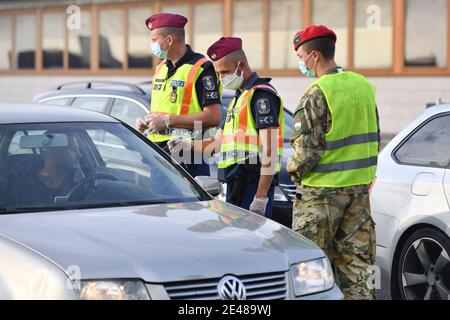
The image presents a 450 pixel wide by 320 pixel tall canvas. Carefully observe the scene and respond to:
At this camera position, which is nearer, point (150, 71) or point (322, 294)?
point (322, 294)

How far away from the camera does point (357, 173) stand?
550cm

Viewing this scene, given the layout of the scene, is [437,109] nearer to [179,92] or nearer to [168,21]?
[179,92]

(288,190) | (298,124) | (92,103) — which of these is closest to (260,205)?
(298,124)

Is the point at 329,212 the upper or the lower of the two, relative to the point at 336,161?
lower

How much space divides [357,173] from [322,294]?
1.17 metres

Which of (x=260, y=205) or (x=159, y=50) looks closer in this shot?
(x=260, y=205)

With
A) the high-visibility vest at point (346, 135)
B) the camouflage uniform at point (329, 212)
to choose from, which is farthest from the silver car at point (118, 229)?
the high-visibility vest at point (346, 135)

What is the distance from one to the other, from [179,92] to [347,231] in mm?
2074

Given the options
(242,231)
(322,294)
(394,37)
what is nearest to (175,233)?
(242,231)

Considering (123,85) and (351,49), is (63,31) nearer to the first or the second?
(351,49)

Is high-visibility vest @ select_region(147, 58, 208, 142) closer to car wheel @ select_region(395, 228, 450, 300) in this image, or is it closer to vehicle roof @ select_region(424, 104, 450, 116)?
vehicle roof @ select_region(424, 104, 450, 116)

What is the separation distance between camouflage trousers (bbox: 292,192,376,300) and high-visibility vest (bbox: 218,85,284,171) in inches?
27.2

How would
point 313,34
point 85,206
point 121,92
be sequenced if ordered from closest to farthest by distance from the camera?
point 85,206 < point 313,34 < point 121,92

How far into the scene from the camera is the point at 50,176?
504 cm
